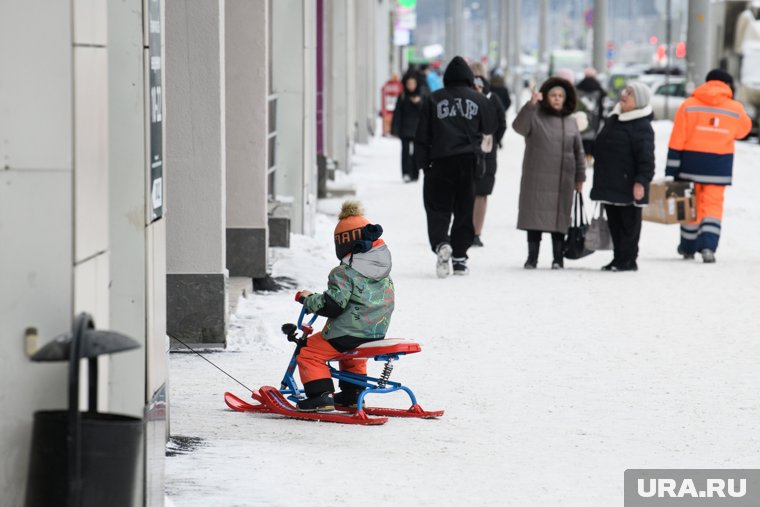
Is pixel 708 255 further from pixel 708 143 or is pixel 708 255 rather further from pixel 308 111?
pixel 308 111

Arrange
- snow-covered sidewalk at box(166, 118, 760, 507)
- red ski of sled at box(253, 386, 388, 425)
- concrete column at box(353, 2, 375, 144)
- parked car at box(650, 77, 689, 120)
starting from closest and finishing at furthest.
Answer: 1. snow-covered sidewalk at box(166, 118, 760, 507)
2. red ski of sled at box(253, 386, 388, 425)
3. concrete column at box(353, 2, 375, 144)
4. parked car at box(650, 77, 689, 120)

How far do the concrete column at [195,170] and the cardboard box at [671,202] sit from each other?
17.3 ft

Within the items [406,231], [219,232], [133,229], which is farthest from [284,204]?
[133,229]

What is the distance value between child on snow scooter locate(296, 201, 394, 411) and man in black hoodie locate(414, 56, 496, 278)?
5.05m

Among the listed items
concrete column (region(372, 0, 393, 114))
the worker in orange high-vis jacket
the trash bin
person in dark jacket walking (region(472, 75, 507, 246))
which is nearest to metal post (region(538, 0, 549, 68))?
concrete column (region(372, 0, 393, 114))

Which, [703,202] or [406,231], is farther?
[406,231]

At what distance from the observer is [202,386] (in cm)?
812

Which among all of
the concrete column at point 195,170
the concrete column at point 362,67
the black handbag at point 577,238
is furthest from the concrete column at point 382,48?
the concrete column at point 195,170

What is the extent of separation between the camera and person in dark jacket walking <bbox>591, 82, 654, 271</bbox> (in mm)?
Answer: 12656

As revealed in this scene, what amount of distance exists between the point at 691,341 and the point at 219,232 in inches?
116

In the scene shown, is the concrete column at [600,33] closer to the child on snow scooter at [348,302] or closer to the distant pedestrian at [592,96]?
the distant pedestrian at [592,96]

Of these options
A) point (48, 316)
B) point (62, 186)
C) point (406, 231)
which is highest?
point (62, 186)

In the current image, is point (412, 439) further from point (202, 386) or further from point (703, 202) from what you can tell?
point (703, 202)

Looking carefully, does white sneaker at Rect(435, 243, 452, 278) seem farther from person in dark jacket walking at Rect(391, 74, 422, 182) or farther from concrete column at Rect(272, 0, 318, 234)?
person in dark jacket walking at Rect(391, 74, 422, 182)
